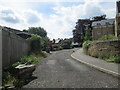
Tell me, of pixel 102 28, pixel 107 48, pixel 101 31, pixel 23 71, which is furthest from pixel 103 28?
pixel 23 71

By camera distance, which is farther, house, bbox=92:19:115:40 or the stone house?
house, bbox=92:19:115:40

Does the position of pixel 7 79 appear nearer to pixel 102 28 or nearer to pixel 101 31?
pixel 101 31

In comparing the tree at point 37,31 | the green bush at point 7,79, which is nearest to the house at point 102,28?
the tree at point 37,31

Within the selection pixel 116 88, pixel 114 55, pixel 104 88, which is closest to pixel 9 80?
pixel 104 88

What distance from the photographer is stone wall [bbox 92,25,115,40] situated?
153 ft

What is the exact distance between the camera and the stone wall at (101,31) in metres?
46.7

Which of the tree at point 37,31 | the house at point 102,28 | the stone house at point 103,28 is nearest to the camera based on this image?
the stone house at point 103,28

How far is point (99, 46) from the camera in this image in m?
14.6

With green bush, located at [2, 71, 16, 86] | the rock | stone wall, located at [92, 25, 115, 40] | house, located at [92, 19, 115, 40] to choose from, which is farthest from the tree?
green bush, located at [2, 71, 16, 86]

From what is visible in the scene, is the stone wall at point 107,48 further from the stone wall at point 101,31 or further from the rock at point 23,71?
the stone wall at point 101,31

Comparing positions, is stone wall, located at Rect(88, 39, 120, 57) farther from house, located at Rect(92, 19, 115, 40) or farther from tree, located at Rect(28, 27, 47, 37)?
tree, located at Rect(28, 27, 47, 37)

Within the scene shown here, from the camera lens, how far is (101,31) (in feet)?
163

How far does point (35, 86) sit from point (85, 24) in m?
72.3

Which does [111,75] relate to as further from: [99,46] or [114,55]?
[99,46]
